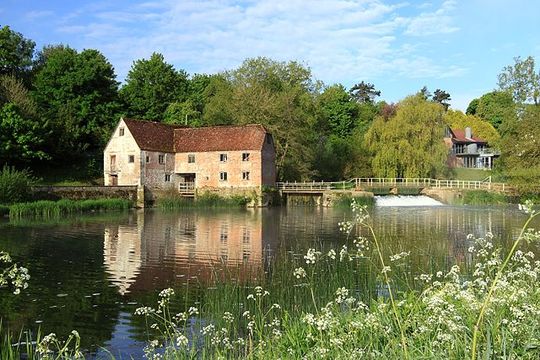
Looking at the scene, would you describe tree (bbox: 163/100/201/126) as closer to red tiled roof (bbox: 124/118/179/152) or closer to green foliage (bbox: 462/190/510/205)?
red tiled roof (bbox: 124/118/179/152)

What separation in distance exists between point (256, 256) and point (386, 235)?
7101 mm

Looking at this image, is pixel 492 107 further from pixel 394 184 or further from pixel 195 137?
pixel 195 137

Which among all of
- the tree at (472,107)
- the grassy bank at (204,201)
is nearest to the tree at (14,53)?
the grassy bank at (204,201)

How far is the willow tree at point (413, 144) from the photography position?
172 ft

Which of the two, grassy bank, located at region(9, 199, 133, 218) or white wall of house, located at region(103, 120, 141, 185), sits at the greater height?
white wall of house, located at region(103, 120, 141, 185)

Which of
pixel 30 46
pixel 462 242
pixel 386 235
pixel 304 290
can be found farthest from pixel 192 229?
pixel 30 46

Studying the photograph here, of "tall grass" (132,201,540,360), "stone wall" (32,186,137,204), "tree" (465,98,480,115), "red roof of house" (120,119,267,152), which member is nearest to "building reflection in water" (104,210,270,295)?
"tall grass" (132,201,540,360)

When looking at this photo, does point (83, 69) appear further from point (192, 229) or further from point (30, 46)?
point (192, 229)

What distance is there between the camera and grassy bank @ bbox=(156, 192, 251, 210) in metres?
45.9

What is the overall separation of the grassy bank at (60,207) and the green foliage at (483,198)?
1142 inches

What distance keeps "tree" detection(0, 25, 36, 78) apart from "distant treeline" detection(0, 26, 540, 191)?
0.49 feet

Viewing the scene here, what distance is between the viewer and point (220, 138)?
51375 millimetres

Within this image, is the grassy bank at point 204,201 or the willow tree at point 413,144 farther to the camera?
the willow tree at point 413,144

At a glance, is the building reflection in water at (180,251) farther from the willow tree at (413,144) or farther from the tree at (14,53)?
the tree at (14,53)
